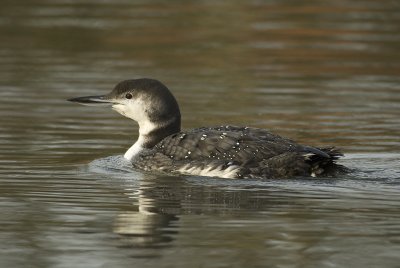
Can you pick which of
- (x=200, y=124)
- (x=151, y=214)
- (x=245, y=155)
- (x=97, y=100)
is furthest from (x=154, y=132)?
(x=151, y=214)

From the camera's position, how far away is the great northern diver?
9.69 meters

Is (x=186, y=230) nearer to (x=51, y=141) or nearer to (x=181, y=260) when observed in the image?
(x=181, y=260)

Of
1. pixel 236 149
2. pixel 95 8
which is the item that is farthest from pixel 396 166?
pixel 95 8

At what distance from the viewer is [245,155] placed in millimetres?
9758

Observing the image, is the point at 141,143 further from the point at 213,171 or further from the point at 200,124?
the point at 200,124

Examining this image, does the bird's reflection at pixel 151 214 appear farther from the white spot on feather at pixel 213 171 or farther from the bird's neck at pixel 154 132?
the bird's neck at pixel 154 132

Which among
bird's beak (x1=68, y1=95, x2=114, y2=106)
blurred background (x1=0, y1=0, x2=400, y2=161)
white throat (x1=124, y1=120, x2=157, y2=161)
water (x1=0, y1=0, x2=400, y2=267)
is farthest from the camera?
blurred background (x1=0, y1=0, x2=400, y2=161)

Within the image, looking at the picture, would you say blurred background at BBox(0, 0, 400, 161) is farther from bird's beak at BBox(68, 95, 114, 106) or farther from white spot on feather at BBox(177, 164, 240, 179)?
white spot on feather at BBox(177, 164, 240, 179)

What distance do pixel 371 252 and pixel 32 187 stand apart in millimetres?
3084

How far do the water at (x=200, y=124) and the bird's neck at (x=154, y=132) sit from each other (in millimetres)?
252

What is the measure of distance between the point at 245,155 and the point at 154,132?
3.99 feet

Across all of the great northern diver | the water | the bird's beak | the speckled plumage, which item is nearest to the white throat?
the great northern diver

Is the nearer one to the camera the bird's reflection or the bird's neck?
the bird's reflection

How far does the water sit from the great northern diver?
0.43ft
